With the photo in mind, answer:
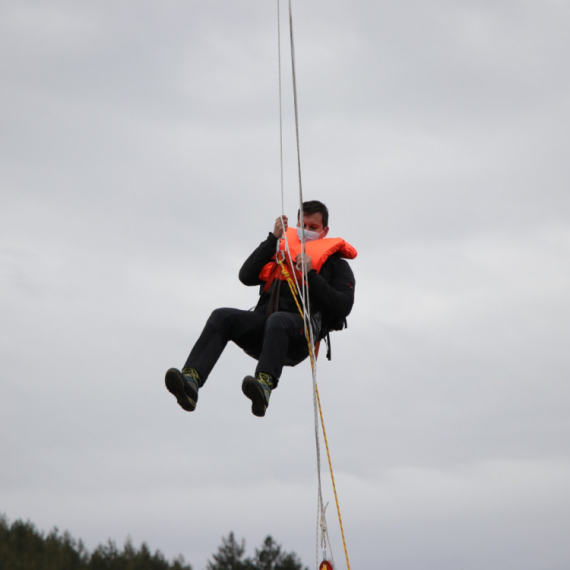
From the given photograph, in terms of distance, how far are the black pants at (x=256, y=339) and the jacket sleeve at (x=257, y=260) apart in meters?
0.34

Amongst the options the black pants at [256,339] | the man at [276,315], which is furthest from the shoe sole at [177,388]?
the black pants at [256,339]

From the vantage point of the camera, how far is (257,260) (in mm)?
7875

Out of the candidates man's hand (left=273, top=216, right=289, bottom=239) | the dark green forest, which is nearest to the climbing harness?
man's hand (left=273, top=216, right=289, bottom=239)

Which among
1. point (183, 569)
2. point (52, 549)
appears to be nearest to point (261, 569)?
point (183, 569)

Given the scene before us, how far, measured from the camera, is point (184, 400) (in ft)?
23.1

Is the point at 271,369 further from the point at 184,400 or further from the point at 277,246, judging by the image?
the point at 277,246

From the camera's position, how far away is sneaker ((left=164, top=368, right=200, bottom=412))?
6.94 metres

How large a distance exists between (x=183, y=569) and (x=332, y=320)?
40535 mm

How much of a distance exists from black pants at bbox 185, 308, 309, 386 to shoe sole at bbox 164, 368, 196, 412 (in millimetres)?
251

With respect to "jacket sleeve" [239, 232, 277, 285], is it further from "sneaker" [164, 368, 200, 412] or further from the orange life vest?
"sneaker" [164, 368, 200, 412]

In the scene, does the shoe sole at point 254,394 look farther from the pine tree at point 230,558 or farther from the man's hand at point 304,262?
the pine tree at point 230,558

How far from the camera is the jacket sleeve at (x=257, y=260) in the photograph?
7820 millimetres

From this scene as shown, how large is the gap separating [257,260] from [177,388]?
1376mm

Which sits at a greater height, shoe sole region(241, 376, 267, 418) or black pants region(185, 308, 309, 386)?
black pants region(185, 308, 309, 386)
